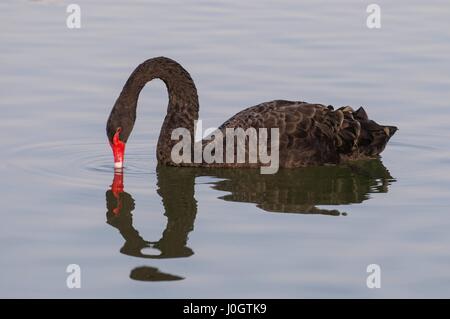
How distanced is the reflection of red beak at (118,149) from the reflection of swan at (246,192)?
120 mm

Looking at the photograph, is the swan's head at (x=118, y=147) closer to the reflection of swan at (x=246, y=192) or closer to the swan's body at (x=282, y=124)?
the swan's body at (x=282, y=124)

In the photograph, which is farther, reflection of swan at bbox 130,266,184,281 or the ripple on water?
the ripple on water

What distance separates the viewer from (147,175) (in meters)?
10.9

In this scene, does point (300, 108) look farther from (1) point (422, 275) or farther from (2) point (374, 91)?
(1) point (422, 275)

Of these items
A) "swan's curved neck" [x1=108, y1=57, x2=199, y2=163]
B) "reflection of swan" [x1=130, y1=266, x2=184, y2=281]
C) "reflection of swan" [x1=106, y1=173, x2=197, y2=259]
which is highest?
"swan's curved neck" [x1=108, y1=57, x2=199, y2=163]

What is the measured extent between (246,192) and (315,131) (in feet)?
4.29

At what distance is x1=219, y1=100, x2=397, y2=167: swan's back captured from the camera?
36.6ft

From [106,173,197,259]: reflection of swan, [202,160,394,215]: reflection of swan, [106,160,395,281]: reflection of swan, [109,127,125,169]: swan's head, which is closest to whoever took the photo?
[106,173,197,259]: reflection of swan

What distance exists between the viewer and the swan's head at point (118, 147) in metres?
10.7

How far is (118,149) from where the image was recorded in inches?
421

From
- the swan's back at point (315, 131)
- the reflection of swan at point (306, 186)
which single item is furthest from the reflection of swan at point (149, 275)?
the swan's back at point (315, 131)

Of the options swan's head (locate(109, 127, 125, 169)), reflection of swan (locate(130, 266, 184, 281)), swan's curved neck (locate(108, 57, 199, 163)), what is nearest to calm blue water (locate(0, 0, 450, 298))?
reflection of swan (locate(130, 266, 184, 281))

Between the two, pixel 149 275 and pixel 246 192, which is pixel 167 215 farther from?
pixel 149 275

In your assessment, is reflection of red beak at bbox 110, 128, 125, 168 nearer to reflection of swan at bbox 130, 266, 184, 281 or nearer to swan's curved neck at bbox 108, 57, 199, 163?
swan's curved neck at bbox 108, 57, 199, 163
